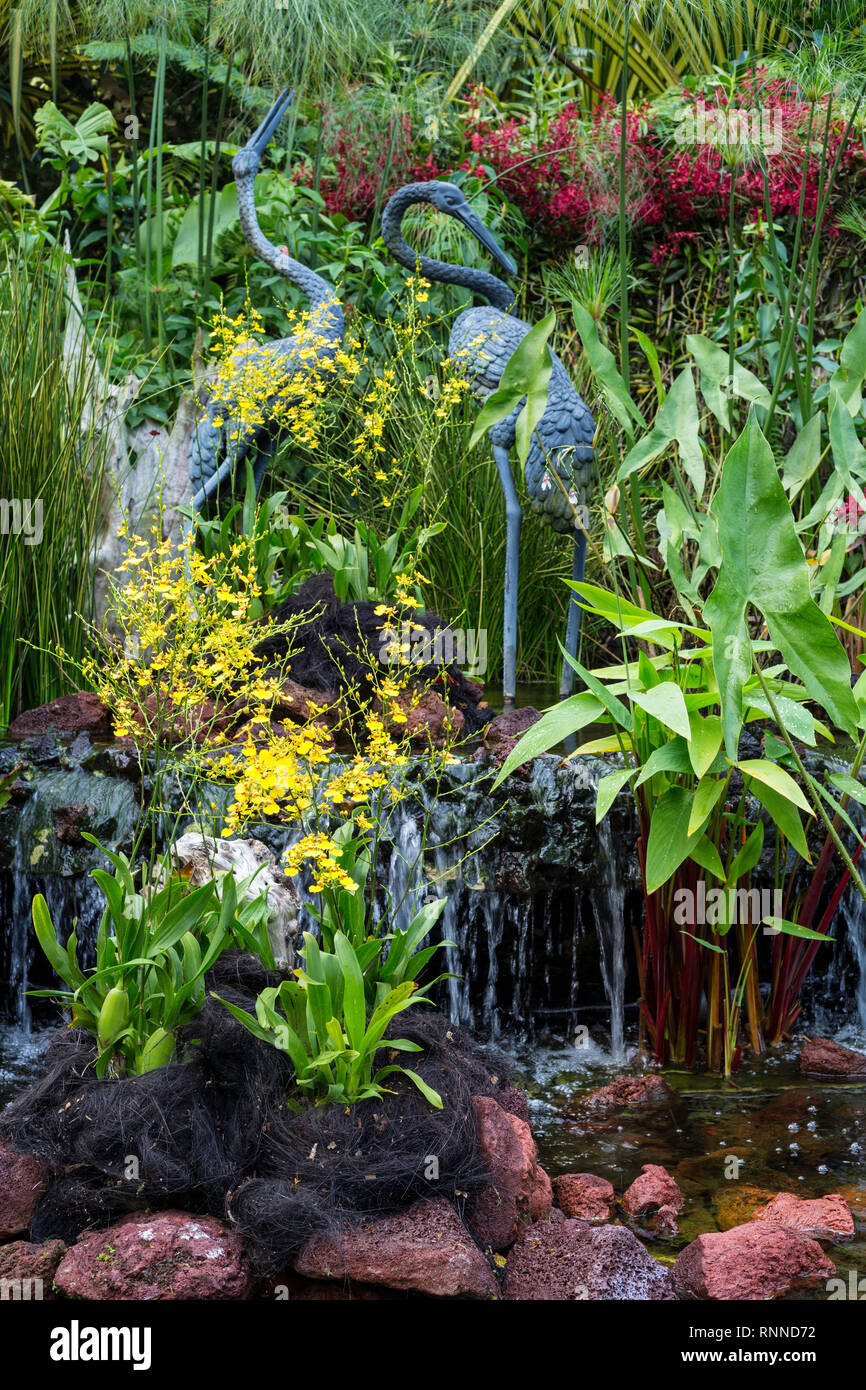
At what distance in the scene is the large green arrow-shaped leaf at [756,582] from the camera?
169 centimetres

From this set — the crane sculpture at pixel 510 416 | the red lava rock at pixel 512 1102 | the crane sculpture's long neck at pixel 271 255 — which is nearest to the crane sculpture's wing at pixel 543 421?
the crane sculpture at pixel 510 416

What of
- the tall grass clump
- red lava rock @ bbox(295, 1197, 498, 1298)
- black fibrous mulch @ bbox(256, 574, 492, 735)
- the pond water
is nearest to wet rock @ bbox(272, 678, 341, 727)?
black fibrous mulch @ bbox(256, 574, 492, 735)

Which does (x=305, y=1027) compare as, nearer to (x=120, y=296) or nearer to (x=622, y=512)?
(x=622, y=512)

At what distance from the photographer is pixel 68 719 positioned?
3695mm

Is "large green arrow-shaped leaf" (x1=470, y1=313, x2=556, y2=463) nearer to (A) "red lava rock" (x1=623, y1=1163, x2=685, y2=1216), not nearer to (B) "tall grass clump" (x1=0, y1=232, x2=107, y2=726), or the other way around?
(A) "red lava rock" (x1=623, y1=1163, x2=685, y2=1216)

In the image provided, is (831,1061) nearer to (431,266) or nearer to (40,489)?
(431,266)

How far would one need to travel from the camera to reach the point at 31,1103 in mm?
2254

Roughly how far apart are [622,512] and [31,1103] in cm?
391

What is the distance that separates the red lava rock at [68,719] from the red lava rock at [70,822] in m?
0.34

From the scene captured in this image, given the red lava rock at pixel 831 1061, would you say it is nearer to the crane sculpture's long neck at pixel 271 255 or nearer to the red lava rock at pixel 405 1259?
the red lava rock at pixel 405 1259

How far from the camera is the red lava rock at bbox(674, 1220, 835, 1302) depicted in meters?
2.07

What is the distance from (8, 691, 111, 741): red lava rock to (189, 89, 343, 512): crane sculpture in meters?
0.96

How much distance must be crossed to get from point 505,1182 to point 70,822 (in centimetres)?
177
